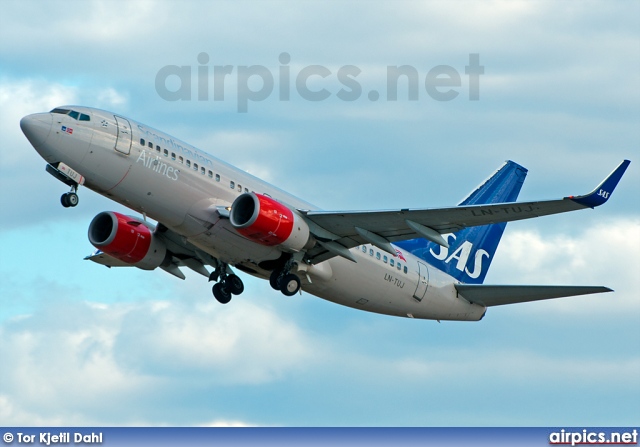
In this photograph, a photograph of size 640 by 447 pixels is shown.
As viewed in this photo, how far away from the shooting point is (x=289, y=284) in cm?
5147

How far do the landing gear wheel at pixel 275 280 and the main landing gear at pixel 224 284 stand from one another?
3630 millimetres

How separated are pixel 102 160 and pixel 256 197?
5904 millimetres

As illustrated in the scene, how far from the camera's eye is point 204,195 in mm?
49000

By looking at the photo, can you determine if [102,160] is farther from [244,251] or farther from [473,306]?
[473,306]

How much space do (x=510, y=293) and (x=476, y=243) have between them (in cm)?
671

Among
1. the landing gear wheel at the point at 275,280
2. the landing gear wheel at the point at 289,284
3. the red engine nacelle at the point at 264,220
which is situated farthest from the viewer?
the landing gear wheel at the point at 275,280

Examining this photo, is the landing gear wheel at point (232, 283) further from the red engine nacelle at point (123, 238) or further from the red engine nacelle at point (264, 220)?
the red engine nacelle at point (264, 220)

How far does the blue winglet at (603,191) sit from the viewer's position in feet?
143

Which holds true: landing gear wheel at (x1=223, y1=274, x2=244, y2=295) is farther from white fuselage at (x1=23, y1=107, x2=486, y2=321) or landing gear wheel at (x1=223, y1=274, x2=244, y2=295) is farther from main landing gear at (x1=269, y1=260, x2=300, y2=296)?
main landing gear at (x1=269, y1=260, x2=300, y2=296)

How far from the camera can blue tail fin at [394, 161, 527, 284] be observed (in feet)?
193

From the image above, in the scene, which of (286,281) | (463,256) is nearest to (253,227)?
(286,281)

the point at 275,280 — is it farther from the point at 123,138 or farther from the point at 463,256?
the point at 463,256

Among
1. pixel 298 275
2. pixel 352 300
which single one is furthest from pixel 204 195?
pixel 352 300

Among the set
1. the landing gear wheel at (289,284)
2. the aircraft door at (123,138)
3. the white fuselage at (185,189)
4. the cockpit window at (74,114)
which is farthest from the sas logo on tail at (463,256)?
the cockpit window at (74,114)
